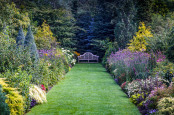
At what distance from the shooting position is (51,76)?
8648mm

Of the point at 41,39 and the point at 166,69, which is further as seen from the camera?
the point at 41,39

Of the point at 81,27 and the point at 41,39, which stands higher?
the point at 81,27

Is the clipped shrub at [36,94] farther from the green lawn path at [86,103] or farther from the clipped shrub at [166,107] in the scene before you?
the clipped shrub at [166,107]

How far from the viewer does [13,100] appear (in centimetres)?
413

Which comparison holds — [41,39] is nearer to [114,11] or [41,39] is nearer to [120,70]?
[120,70]

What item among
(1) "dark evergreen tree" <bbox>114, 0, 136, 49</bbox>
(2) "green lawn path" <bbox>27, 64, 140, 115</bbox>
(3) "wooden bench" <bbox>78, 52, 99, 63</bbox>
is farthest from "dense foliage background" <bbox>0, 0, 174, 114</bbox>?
(3) "wooden bench" <bbox>78, 52, 99, 63</bbox>

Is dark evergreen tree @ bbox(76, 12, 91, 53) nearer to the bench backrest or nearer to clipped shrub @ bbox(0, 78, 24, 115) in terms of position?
the bench backrest

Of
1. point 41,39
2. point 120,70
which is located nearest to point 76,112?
point 120,70

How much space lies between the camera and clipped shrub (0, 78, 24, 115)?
4.11m

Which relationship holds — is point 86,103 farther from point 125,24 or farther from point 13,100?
point 125,24

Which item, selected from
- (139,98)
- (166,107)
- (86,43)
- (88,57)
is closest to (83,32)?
(86,43)

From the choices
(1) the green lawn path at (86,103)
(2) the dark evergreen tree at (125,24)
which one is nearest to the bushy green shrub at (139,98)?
(1) the green lawn path at (86,103)

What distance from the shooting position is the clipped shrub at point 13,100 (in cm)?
411

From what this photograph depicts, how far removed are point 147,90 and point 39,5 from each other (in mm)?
18449
